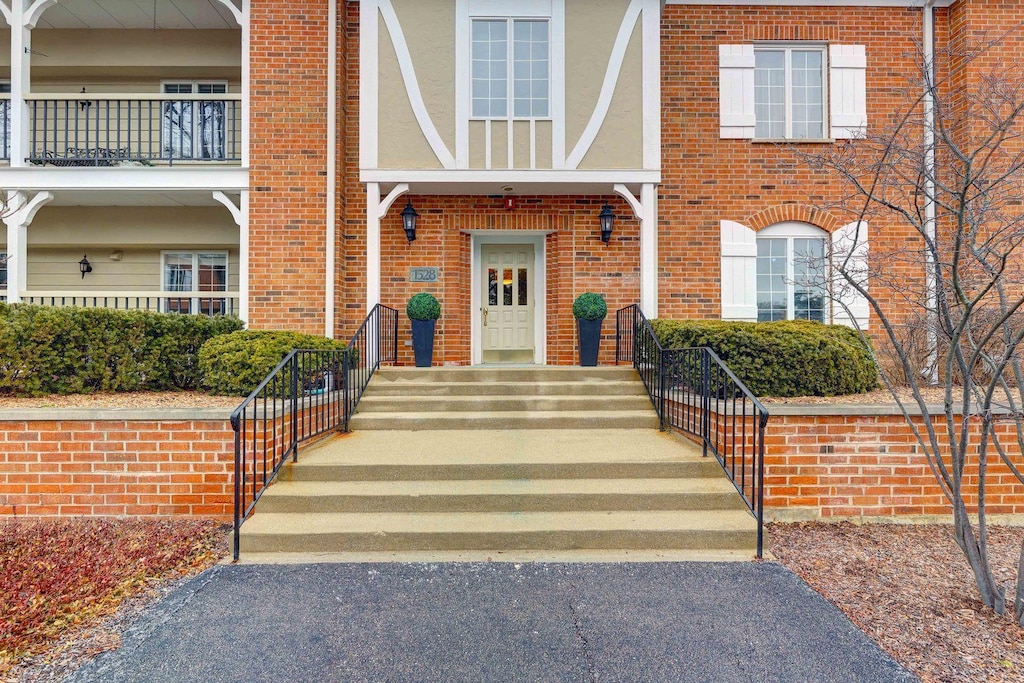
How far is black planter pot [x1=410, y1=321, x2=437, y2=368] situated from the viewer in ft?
26.1

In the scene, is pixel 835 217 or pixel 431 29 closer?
pixel 431 29

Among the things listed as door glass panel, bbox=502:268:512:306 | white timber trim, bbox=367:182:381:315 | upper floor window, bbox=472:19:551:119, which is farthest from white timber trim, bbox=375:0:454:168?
door glass panel, bbox=502:268:512:306

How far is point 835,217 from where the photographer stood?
28.3 ft

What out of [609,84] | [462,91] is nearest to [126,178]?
[462,91]

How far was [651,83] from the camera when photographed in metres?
7.76

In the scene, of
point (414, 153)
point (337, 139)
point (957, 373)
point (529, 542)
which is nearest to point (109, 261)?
point (337, 139)

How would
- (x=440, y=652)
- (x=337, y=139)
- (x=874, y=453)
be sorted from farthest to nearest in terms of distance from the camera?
(x=337, y=139) < (x=874, y=453) < (x=440, y=652)

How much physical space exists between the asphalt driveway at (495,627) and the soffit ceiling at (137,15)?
29.4 feet

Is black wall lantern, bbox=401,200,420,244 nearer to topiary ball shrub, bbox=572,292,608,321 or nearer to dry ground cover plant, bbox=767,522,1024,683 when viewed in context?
topiary ball shrub, bbox=572,292,608,321

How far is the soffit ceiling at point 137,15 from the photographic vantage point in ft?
28.9

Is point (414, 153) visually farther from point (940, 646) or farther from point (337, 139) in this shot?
point (940, 646)

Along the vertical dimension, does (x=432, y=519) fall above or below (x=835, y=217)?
below

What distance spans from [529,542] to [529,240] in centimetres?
605

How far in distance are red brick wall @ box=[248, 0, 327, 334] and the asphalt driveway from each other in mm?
4947
